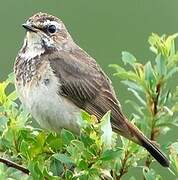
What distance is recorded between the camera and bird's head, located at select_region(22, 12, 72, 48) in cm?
641

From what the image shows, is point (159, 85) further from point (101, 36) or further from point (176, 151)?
point (101, 36)

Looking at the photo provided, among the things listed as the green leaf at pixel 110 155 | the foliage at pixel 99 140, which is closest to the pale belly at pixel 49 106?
the foliage at pixel 99 140

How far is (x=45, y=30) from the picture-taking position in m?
6.53

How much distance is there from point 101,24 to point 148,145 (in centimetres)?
441

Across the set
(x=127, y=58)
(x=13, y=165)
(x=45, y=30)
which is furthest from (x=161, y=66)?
(x=45, y=30)

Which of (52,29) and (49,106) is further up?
(52,29)

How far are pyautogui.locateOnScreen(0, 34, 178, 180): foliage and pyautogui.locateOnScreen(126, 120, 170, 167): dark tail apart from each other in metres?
0.04


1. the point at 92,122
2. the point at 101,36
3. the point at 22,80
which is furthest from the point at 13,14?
the point at 92,122

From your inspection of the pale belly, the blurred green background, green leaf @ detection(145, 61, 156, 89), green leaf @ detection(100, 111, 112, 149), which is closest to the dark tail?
green leaf @ detection(145, 61, 156, 89)

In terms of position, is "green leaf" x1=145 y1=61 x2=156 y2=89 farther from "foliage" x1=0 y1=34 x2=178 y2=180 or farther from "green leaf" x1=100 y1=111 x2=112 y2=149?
"green leaf" x1=100 y1=111 x2=112 y2=149

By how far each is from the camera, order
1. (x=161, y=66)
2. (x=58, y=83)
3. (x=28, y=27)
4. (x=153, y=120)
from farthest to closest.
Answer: (x=28, y=27), (x=58, y=83), (x=161, y=66), (x=153, y=120)

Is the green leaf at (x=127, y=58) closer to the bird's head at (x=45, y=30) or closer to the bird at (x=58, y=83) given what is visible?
the bird at (x=58, y=83)

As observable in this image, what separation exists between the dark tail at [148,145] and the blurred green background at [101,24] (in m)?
2.74

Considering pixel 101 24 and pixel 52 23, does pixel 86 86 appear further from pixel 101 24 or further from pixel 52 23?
pixel 101 24
